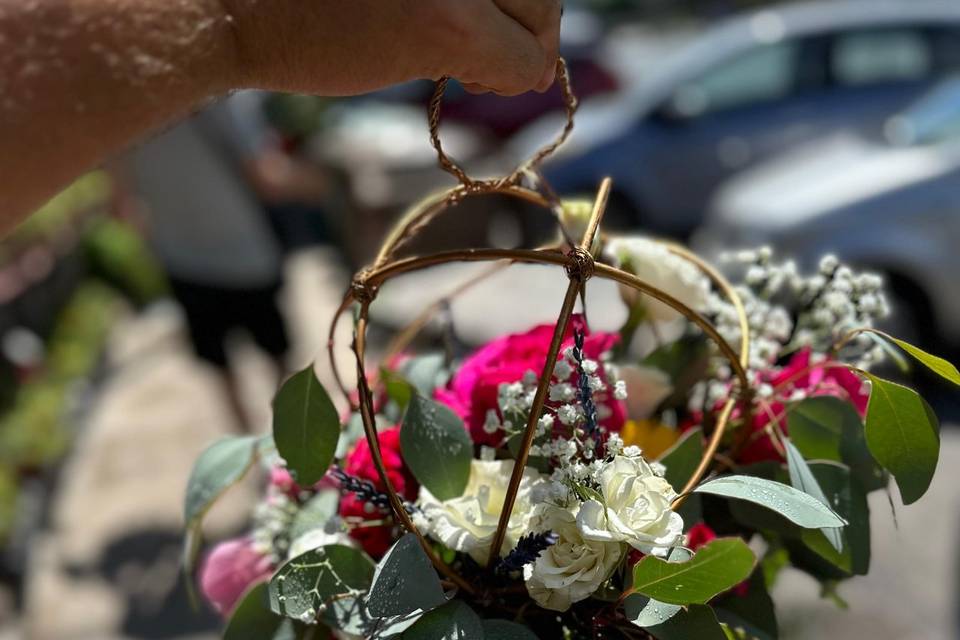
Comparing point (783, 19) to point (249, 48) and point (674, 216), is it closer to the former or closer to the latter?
point (674, 216)

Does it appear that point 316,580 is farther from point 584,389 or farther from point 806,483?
point 806,483

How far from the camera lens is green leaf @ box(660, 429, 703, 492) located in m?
0.99

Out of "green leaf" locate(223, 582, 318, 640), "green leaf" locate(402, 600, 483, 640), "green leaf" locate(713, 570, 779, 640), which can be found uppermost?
"green leaf" locate(402, 600, 483, 640)

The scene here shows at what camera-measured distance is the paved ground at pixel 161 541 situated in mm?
2984

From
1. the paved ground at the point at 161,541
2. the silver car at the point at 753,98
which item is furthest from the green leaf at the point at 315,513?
the silver car at the point at 753,98

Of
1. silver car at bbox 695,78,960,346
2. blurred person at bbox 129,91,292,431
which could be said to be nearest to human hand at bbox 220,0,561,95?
blurred person at bbox 129,91,292,431

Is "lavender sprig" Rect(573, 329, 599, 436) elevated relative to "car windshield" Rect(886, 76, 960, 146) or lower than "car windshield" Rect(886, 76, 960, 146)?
elevated

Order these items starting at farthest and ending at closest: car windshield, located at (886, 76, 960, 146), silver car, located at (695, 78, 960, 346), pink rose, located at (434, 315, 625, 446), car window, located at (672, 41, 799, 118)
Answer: car window, located at (672, 41, 799, 118), car windshield, located at (886, 76, 960, 146), silver car, located at (695, 78, 960, 346), pink rose, located at (434, 315, 625, 446)

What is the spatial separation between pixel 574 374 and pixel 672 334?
0.46 m

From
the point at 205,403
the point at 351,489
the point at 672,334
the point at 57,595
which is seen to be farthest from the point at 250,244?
the point at 351,489

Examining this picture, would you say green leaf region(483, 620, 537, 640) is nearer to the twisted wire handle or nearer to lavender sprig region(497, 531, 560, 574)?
lavender sprig region(497, 531, 560, 574)

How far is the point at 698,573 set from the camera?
0.82 meters

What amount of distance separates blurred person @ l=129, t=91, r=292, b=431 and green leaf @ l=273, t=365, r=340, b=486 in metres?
2.28

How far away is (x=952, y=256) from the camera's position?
400cm
